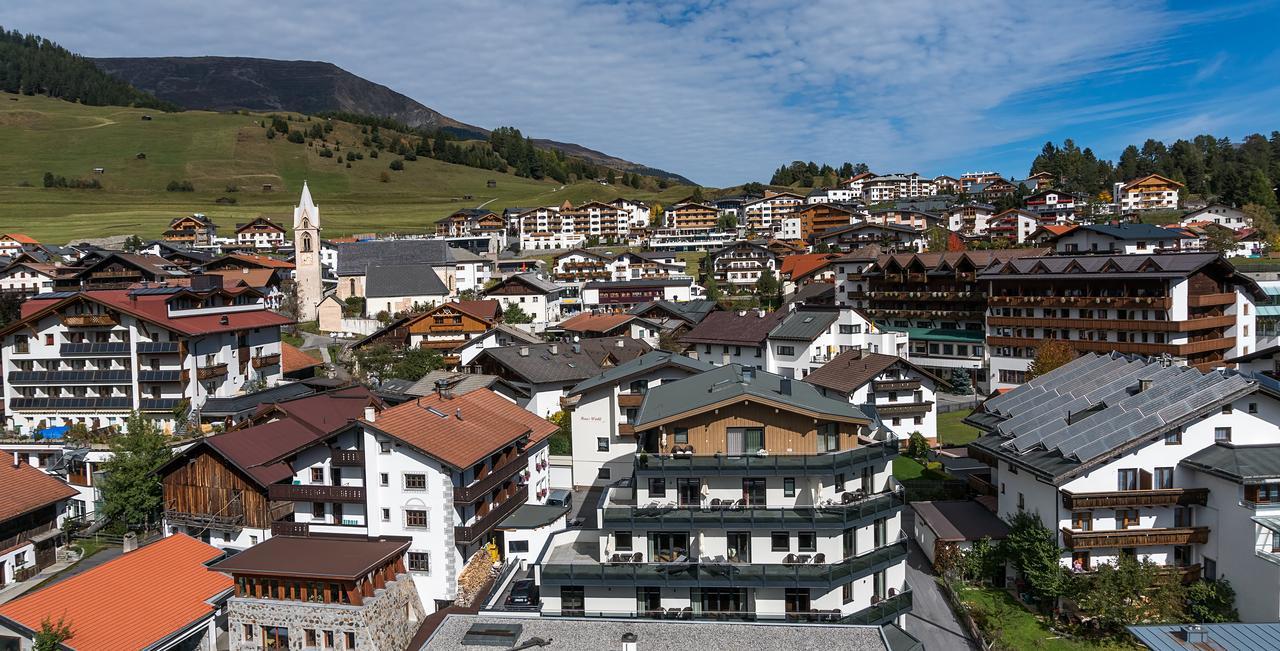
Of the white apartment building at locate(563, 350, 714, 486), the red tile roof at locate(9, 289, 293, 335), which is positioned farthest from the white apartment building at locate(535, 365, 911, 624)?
the red tile roof at locate(9, 289, 293, 335)

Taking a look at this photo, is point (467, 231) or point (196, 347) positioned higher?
point (467, 231)

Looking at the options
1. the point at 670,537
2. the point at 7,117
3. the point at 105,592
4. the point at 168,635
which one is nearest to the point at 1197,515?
the point at 670,537

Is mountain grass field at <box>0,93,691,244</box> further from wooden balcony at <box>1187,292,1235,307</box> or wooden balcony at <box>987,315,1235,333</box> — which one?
wooden balcony at <box>1187,292,1235,307</box>

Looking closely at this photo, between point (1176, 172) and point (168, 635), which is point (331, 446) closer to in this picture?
point (168, 635)

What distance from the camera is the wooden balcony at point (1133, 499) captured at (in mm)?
28266

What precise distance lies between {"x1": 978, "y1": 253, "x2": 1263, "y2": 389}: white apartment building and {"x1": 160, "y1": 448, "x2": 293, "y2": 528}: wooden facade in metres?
48.9

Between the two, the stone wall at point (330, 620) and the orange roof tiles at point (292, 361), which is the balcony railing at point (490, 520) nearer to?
the stone wall at point (330, 620)

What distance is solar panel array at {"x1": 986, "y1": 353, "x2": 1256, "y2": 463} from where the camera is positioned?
2895cm

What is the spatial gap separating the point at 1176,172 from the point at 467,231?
Result: 396 feet

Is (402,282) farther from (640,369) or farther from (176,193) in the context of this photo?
(176,193)

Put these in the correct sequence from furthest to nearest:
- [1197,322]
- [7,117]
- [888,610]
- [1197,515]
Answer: [7,117] < [1197,322] < [1197,515] < [888,610]

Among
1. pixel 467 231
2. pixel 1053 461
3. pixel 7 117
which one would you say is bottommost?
pixel 1053 461

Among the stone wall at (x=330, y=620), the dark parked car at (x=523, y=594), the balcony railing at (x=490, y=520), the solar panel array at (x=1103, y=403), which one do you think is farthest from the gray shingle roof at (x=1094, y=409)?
the stone wall at (x=330, y=620)

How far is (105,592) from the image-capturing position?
27.9 m
